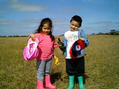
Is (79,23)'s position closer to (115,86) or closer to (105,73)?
(115,86)

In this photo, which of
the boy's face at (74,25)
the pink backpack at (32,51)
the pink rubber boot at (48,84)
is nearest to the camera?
the pink backpack at (32,51)

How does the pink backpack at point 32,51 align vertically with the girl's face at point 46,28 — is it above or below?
below

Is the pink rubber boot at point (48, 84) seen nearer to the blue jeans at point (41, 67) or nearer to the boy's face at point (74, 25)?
the blue jeans at point (41, 67)

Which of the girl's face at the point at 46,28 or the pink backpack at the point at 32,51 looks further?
the girl's face at the point at 46,28

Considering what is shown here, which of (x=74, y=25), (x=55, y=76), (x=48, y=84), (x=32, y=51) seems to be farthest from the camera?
(x=55, y=76)

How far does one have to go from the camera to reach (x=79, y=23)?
11.9ft

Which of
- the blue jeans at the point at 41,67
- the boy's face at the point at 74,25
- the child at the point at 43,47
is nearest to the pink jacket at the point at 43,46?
the child at the point at 43,47

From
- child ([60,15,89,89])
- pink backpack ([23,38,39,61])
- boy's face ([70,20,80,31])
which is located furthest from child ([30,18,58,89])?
boy's face ([70,20,80,31])

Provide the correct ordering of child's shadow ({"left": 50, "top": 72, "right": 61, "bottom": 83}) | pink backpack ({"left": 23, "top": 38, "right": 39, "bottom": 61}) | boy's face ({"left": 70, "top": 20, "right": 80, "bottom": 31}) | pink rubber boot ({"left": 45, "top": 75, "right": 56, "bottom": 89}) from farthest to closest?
1. child's shadow ({"left": 50, "top": 72, "right": 61, "bottom": 83})
2. pink rubber boot ({"left": 45, "top": 75, "right": 56, "bottom": 89})
3. boy's face ({"left": 70, "top": 20, "right": 80, "bottom": 31})
4. pink backpack ({"left": 23, "top": 38, "right": 39, "bottom": 61})

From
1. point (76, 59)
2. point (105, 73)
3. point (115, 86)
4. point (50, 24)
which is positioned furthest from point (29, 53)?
point (105, 73)

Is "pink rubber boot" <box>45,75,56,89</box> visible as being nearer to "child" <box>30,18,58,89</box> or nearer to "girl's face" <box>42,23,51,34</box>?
"child" <box>30,18,58,89</box>

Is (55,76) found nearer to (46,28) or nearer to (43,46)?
(43,46)

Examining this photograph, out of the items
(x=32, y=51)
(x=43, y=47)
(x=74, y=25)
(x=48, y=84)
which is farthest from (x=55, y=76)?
(x=74, y=25)

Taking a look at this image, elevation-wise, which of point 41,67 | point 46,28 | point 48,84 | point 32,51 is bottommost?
point 48,84
